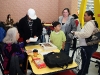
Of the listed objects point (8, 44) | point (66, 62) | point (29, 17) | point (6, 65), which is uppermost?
point (29, 17)

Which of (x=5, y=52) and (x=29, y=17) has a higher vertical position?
(x=29, y=17)

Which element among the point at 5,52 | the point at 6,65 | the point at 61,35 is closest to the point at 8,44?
the point at 5,52

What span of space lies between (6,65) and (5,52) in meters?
0.23

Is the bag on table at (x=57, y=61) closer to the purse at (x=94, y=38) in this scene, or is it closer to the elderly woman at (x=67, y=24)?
the purse at (x=94, y=38)

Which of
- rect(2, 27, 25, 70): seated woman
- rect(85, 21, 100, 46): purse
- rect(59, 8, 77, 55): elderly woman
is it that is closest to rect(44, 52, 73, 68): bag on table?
rect(2, 27, 25, 70): seated woman

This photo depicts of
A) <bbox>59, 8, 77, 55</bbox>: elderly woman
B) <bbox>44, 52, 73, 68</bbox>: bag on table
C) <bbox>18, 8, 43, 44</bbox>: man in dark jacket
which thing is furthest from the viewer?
<bbox>59, 8, 77, 55</bbox>: elderly woman

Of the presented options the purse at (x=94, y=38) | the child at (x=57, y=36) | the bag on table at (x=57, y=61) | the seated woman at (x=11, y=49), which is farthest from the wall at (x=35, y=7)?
the bag on table at (x=57, y=61)

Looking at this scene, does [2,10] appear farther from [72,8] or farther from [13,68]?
[13,68]

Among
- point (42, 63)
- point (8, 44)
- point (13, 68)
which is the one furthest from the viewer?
point (8, 44)

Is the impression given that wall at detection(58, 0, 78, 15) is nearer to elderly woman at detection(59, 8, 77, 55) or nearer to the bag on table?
elderly woman at detection(59, 8, 77, 55)

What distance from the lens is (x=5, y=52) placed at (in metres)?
2.23

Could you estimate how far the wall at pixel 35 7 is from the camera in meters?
6.11

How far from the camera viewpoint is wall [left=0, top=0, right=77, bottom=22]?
6109mm

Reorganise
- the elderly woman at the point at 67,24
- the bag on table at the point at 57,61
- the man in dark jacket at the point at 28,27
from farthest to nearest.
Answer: the elderly woman at the point at 67,24 → the man in dark jacket at the point at 28,27 → the bag on table at the point at 57,61
